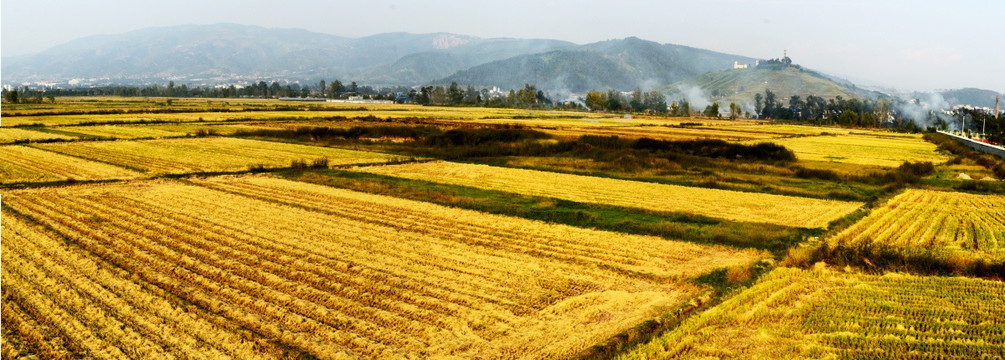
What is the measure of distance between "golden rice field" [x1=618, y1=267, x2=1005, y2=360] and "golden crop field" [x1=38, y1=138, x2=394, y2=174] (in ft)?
75.4

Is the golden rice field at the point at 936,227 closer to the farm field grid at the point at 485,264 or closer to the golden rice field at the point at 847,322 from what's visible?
the farm field grid at the point at 485,264

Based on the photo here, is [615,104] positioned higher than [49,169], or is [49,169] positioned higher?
[615,104]

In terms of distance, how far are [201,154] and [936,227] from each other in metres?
30.7

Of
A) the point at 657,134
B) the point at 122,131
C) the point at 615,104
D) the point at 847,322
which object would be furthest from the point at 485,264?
the point at 615,104

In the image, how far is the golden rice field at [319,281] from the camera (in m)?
9.30

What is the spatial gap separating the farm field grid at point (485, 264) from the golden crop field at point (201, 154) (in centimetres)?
67

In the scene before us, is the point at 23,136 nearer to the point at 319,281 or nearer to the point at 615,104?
the point at 319,281

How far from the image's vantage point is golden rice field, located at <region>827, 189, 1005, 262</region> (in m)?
15.8

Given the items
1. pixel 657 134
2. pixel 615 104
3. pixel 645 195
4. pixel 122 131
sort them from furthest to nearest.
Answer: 1. pixel 615 104
2. pixel 657 134
3. pixel 122 131
4. pixel 645 195

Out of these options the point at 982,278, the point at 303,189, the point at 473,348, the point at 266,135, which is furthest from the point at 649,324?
the point at 266,135

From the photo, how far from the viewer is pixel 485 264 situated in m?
13.5

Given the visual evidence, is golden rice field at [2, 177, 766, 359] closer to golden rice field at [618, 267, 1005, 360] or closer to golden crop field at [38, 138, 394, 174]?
golden rice field at [618, 267, 1005, 360]

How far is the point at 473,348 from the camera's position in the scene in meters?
9.19

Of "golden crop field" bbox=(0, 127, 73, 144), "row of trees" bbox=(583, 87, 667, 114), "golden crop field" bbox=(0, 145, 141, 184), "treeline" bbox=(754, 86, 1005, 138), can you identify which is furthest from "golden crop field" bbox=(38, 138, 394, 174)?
"row of trees" bbox=(583, 87, 667, 114)
